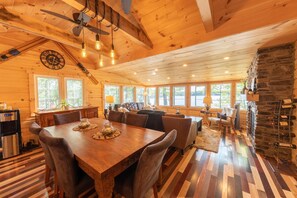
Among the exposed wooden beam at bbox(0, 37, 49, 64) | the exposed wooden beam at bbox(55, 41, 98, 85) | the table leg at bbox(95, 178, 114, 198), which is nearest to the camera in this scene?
the table leg at bbox(95, 178, 114, 198)

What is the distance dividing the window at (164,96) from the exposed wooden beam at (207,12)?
485 cm

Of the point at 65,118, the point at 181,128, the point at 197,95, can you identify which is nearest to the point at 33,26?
the point at 65,118

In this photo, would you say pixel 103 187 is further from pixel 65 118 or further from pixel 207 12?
pixel 207 12

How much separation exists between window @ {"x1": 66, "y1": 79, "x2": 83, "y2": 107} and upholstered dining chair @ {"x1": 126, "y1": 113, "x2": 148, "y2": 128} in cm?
277

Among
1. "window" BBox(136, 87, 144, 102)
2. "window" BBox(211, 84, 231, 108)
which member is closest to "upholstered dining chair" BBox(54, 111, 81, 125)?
"window" BBox(136, 87, 144, 102)

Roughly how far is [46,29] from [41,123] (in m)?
2.26

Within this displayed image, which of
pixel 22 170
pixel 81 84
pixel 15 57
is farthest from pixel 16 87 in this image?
pixel 22 170

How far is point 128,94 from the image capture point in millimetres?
6562

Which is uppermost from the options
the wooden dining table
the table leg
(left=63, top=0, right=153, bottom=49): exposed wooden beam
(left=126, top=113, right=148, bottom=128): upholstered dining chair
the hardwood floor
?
(left=63, top=0, right=153, bottom=49): exposed wooden beam

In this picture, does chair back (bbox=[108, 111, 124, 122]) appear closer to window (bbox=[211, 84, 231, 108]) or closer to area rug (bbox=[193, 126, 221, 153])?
area rug (bbox=[193, 126, 221, 153])

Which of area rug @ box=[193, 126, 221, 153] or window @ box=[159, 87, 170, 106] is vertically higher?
window @ box=[159, 87, 170, 106]

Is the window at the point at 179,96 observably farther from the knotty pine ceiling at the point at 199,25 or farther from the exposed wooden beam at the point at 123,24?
the exposed wooden beam at the point at 123,24

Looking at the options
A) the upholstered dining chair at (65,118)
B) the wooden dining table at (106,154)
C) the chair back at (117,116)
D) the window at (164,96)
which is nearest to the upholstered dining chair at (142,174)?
the wooden dining table at (106,154)

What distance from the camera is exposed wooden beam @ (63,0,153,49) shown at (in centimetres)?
167
